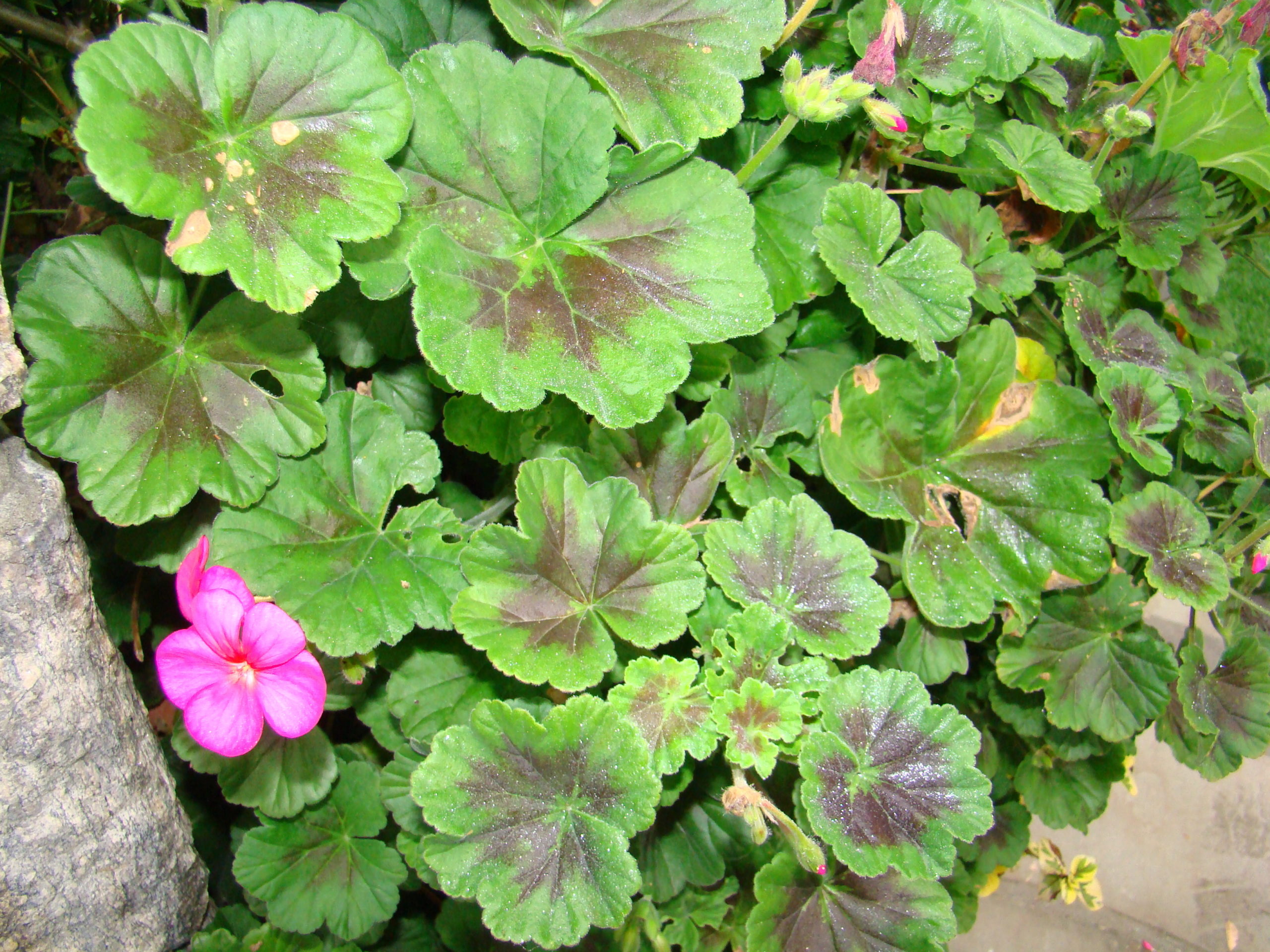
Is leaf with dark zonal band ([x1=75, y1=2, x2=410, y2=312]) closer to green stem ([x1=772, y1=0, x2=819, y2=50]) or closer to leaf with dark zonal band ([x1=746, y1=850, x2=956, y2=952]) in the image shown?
green stem ([x1=772, y1=0, x2=819, y2=50])

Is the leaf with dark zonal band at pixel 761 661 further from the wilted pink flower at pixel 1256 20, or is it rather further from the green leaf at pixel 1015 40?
the wilted pink flower at pixel 1256 20

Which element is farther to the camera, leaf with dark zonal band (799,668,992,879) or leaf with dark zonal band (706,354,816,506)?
leaf with dark zonal band (706,354,816,506)

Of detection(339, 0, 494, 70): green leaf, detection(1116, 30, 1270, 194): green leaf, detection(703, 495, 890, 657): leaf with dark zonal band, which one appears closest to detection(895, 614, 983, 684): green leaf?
detection(703, 495, 890, 657): leaf with dark zonal band

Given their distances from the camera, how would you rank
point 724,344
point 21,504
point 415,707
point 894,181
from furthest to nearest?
point 894,181
point 724,344
point 415,707
point 21,504

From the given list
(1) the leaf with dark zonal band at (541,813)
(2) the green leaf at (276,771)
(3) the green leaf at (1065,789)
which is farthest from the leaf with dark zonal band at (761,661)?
(3) the green leaf at (1065,789)

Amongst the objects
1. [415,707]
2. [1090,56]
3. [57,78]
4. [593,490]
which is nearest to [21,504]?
[415,707]

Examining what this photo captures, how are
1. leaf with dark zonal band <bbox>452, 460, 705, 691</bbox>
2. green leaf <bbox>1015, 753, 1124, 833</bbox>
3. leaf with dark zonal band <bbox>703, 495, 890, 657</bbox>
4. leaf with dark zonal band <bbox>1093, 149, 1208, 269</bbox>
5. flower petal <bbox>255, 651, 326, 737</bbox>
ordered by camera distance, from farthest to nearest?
1. green leaf <bbox>1015, 753, 1124, 833</bbox>
2. leaf with dark zonal band <bbox>1093, 149, 1208, 269</bbox>
3. leaf with dark zonal band <bbox>703, 495, 890, 657</bbox>
4. leaf with dark zonal band <bbox>452, 460, 705, 691</bbox>
5. flower petal <bbox>255, 651, 326, 737</bbox>

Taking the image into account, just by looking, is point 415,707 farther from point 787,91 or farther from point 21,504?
point 787,91
